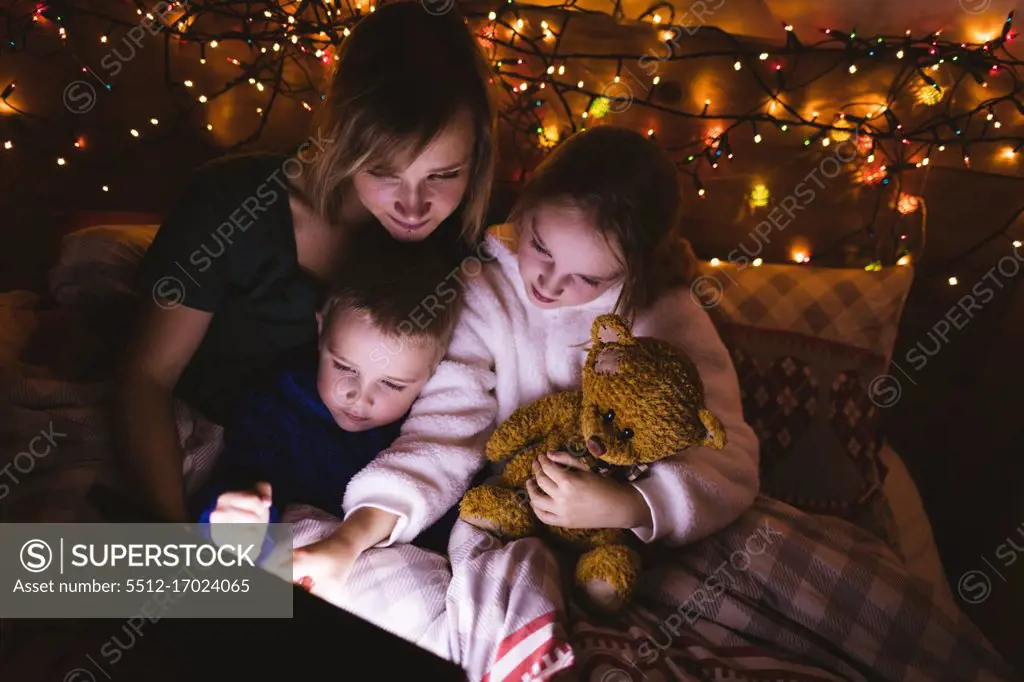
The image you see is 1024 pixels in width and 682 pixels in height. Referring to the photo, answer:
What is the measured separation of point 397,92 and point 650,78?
0.78 m

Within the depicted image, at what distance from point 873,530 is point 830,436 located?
0.20 metres

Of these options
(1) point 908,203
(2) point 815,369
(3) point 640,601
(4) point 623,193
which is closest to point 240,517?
(3) point 640,601

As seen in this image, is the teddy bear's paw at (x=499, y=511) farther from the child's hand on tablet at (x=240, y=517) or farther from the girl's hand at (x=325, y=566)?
the child's hand on tablet at (x=240, y=517)

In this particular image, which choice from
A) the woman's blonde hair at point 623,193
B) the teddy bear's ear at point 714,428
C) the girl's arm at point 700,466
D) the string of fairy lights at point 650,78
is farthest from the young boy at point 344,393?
the string of fairy lights at point 650,78

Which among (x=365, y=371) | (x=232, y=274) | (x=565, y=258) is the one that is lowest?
(x=365, y=371)

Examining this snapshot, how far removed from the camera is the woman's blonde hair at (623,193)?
95 centimetres

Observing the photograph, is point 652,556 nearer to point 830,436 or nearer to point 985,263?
point 830,436

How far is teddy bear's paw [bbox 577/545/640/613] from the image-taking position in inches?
34.0

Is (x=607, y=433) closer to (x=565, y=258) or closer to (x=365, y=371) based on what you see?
(x=565, y=258)

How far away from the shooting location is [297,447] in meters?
1.09

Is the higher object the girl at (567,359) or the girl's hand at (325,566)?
the girl at (567,359)

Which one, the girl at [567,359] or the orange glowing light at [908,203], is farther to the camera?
the orange glowing light at [908,203]

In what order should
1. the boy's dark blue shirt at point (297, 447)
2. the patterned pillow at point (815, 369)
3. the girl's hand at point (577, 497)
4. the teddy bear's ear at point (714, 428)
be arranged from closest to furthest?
the teddy bear's ear at point (714, 428)
the girl's hand at point (577, 497)
the boy's dark blue shirt at point (297, 447)
the patterned pillow at point (815, 369)

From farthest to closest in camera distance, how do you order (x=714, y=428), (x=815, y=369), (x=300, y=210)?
(x=815, y=369) < (x=300, y=210) < (x=714, y=428)
